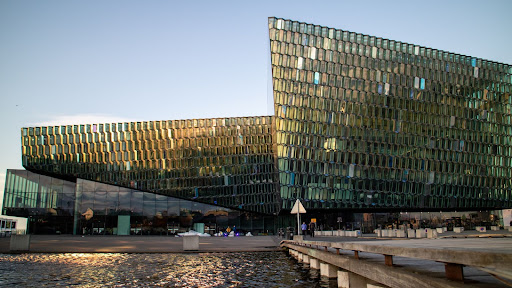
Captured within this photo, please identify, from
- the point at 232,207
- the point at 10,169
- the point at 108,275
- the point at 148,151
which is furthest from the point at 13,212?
the point at 108,275

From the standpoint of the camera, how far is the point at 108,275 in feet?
47.0

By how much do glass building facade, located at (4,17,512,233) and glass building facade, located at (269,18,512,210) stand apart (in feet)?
0.58

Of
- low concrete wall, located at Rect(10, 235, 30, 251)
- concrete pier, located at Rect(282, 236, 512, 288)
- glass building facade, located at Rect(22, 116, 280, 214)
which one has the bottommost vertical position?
low concrete wall, located at Rect(10, 235, 30, 251)

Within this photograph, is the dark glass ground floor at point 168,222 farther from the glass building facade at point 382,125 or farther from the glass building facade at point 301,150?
the glass building facade at point 382,125

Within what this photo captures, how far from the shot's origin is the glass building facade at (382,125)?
65625 millimetres

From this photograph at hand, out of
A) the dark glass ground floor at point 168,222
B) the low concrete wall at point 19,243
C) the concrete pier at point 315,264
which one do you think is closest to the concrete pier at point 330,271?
the concrete pier at point 315,264

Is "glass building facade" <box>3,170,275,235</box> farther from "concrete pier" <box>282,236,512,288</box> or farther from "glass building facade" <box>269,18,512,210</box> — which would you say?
"concrete pier" <box>282,236,512,288</box>

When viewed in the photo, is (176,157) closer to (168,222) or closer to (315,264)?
(168,222)

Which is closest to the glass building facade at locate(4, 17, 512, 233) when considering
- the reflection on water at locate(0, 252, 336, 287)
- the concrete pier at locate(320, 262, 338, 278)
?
the reflection on water at locate(0, 252, 336, 287)

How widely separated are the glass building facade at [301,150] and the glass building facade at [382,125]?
178mm

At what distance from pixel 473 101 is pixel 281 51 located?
35.7m

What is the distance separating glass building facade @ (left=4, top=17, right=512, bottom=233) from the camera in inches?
2606

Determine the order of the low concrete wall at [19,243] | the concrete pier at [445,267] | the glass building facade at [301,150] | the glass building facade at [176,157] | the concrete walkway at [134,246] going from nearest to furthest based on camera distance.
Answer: the concrete pier at [445,267] → the low concrete wall at [19,243] → the concrete walkway at [134,246] → the glass building facade at [301,150] → the glass building facade at [176,157]

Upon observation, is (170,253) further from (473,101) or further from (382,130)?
(473,101)
